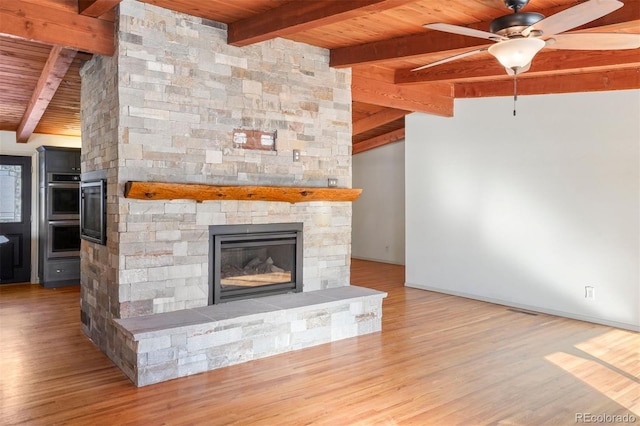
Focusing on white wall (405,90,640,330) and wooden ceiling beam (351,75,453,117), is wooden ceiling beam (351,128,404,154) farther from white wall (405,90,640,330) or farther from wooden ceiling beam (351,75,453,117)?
wooden ceiling beam (351,75,453,117)

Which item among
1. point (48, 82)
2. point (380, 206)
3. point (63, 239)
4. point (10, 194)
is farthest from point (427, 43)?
point (10, 194)

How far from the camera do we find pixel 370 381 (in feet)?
11.5

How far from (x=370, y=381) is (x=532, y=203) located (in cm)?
343

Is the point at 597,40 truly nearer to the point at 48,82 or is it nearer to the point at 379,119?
the point at 48,82

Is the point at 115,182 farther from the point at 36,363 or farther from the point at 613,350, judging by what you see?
the point at 613,350

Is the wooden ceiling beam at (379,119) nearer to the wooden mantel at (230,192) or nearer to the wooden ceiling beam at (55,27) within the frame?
the wooden mantel at (230,192)

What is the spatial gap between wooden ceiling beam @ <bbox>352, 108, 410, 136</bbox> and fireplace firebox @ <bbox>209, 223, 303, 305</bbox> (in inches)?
133

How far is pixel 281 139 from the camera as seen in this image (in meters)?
A: 4.55

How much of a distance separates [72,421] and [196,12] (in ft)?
10.2

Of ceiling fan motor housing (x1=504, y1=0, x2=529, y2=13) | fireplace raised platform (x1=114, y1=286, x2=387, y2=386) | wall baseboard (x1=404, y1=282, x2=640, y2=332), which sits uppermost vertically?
ceiling fan motor housing (x1=504, y1=0, x2=529, y2=13)

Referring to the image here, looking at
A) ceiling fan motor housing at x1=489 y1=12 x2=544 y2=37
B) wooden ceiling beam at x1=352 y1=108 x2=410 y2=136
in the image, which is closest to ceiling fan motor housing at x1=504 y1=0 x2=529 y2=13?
ceiling fan motor housing at x1=489 y1=12 x2=544 y2=37

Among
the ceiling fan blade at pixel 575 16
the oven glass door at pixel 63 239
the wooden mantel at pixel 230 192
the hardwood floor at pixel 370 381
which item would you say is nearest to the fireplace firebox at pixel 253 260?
the wooden mantel at pixel 230 192

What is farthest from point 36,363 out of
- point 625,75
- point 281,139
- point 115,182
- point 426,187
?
point 625,75

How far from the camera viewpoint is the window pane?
23.6ft
